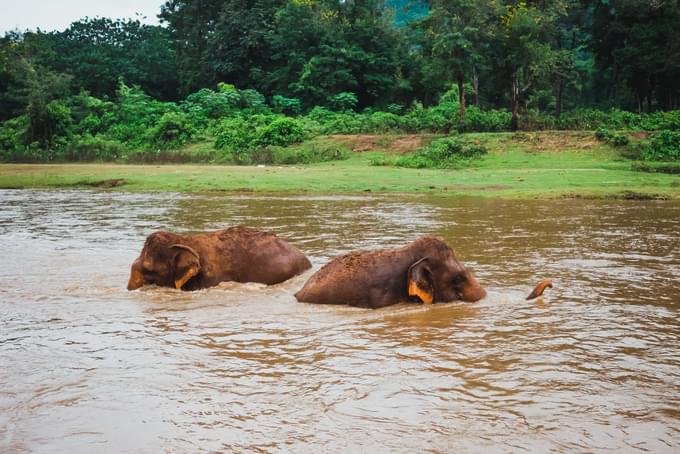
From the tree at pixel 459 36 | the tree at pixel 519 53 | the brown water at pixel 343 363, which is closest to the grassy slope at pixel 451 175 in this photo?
the tree at pixel 459 36

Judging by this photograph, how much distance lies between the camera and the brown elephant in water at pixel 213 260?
28.0 ft

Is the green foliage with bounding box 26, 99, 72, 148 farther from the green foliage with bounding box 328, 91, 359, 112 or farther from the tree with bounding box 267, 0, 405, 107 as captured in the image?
the green foliage with bounding box 328, 91, 359, 112

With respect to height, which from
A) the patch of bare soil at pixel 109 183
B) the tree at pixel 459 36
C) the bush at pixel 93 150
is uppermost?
the tree at pixel 459 36

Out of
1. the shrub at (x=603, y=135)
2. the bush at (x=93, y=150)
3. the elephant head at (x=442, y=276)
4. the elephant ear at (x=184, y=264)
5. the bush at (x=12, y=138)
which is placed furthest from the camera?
the bush at (x=12, y=138)

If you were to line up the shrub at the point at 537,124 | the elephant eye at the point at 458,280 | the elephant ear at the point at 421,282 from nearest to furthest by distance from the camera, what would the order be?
the elephant ear at the point at 421,282 → the elephant eye at the point at 458,280 → the shrub at the point at 537,124

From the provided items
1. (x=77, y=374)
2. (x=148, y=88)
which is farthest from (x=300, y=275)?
(x=148, y=88)

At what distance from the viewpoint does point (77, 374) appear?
5.30 meters

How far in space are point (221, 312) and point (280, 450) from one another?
3577 millimetres

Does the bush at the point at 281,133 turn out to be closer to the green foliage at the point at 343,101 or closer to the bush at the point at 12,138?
the green foliage at the point at 343,101

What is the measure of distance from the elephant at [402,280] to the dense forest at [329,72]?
2796cm

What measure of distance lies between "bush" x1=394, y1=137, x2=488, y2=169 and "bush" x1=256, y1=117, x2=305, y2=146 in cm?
759

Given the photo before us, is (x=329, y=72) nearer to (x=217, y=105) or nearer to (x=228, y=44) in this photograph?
(x=217, y=105)

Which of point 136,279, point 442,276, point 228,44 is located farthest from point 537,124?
point 228,44

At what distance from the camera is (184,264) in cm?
847
